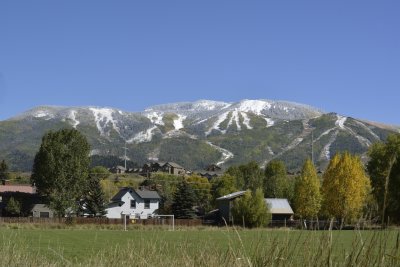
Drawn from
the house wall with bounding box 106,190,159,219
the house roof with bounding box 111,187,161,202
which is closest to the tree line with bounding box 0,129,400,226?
the house wall with bounding box 106,190,159,219

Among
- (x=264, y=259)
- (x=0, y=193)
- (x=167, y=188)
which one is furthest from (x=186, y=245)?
(x=167, y=188)

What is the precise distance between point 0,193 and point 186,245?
97.3 metres

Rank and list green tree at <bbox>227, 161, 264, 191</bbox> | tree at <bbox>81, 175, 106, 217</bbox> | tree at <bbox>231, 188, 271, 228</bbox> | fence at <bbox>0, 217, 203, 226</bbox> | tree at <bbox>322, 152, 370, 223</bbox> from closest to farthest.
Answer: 1. fence at <bbox>0, 217, 203, 226</bbox>
2. tree at <bbox>231, 188, 271, 228</bbox>
3. tree at <bbox>322, 152, 370, 223</bbox>
4. tree at <bbox>81, 175, 106, 217</bbox>
5. green tree at <bbox>227, 161, 264, 191</bbox>

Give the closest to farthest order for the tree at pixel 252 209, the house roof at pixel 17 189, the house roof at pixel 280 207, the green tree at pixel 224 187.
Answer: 1. the tree at pixel 252 209
2. the house roof at pixel 280 207
3. the house roof at pixel 17 189
4. the green tree at pixel 224 187

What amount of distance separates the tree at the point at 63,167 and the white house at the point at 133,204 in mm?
19843

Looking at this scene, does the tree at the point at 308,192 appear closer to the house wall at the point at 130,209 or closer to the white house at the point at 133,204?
the white house at the point at 133,204

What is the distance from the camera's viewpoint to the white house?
103938 millimetres

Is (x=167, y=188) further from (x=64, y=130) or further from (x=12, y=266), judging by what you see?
(x=12, y=266)

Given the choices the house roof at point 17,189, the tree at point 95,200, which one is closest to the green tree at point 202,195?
the house roof at point 17,189

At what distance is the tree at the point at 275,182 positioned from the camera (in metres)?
112

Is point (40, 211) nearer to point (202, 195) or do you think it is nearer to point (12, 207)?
point (12, 207)

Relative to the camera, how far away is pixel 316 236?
195 inches

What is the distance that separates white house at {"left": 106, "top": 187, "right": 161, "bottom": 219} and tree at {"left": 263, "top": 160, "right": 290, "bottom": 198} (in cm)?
2174

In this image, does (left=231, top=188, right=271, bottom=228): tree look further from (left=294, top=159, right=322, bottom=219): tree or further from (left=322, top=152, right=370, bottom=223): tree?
(left=322, top=152, right=370, bottom=223): tree
